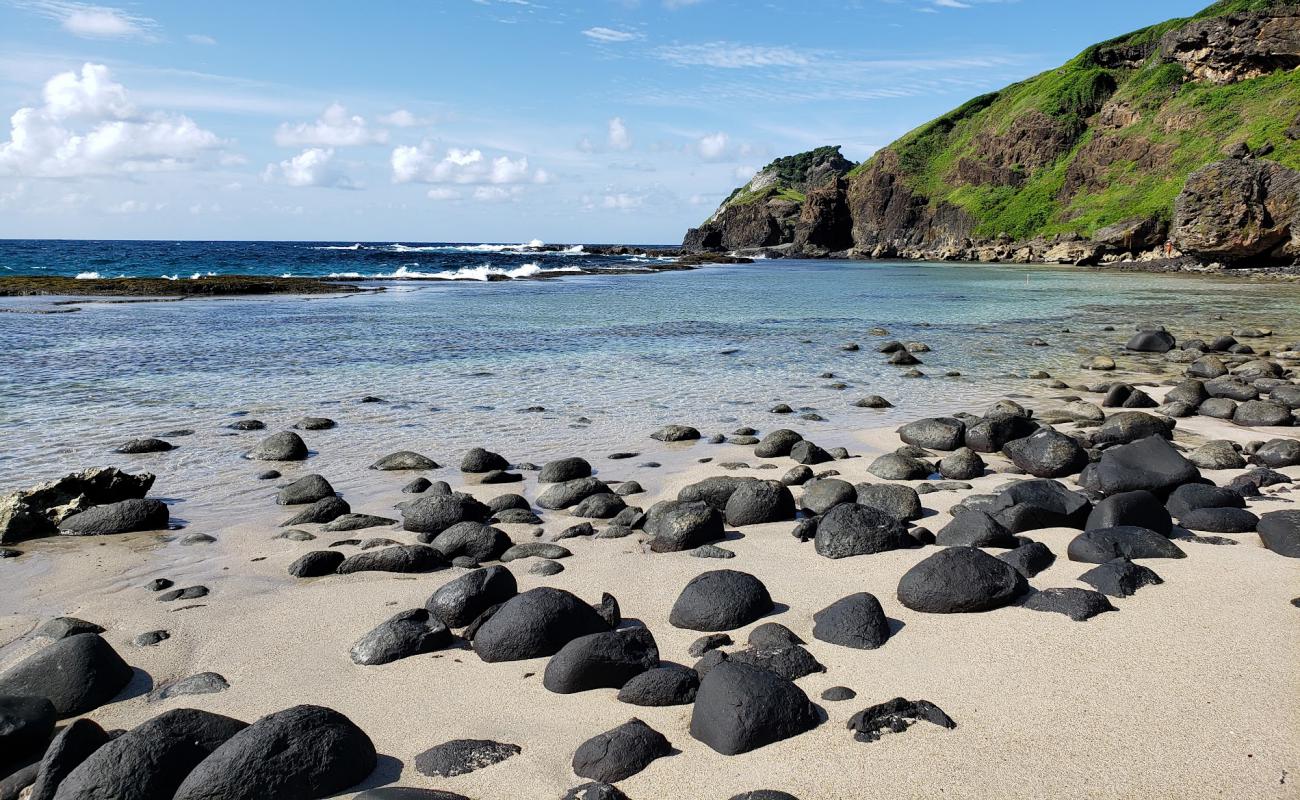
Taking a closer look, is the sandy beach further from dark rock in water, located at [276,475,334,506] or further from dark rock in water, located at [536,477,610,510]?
dark rock in water, located at [276,475,334,506]

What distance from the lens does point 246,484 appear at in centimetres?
941

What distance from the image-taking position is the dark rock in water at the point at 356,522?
7.69 meters

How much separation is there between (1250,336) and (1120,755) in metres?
23.2

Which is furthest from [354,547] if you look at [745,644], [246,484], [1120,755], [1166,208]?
[1166,208]

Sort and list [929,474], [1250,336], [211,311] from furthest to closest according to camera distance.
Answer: [211,311], [1250,336], [929,474]

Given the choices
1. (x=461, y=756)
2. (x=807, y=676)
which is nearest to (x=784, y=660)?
(x=807, y=676)

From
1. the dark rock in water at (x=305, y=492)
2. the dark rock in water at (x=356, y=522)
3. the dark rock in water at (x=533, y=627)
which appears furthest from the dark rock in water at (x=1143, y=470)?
the dark rock in water at (x=305, y=492)

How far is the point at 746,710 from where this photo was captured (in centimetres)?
398

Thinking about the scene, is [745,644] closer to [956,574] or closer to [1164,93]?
[956,574]

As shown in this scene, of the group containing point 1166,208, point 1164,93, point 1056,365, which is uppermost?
point 1164,93

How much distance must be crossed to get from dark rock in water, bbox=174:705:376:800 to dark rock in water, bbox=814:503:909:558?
3949mm

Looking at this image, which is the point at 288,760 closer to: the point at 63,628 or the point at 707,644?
the point at 707,644

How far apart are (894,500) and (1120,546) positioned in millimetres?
1982

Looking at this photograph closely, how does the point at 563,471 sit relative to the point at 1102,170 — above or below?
below
